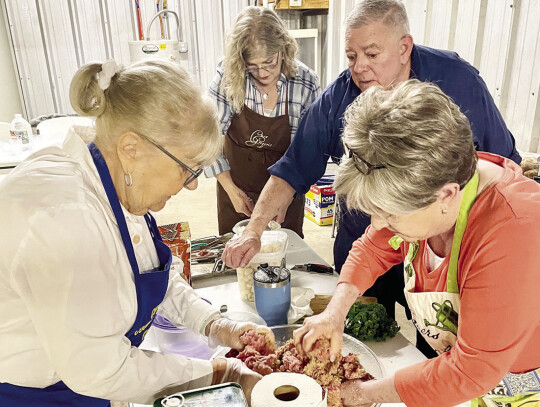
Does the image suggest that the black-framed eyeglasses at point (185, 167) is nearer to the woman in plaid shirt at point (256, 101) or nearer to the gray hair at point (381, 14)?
the gray hair at point (381, 14)

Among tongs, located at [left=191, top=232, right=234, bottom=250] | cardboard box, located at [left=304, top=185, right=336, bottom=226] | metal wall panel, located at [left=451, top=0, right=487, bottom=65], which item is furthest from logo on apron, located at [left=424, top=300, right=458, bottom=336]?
cardboard box, located at [left=304, top=185, right=336, bottom=226]

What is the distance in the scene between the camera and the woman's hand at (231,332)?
1564 millimetres

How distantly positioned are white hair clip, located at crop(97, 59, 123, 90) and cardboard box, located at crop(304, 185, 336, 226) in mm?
4014

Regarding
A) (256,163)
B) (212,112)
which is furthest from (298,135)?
(212,112)

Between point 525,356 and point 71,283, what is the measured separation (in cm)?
126

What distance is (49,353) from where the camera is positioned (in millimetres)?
1087

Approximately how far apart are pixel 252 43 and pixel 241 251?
54.6 inches

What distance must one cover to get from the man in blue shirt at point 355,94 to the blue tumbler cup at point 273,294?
0.19 metres

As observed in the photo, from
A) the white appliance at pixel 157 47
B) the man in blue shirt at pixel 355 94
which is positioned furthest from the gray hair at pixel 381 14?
the white appliance at pixel 157 47

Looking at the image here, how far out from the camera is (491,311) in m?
1.16

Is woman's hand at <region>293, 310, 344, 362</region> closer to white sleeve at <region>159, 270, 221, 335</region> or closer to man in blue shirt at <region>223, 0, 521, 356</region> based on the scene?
white sleeve at <region>159, 270, 221, 335</region>

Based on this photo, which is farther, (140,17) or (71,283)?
(140,17)

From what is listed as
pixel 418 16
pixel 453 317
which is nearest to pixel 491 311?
pixel 453 317

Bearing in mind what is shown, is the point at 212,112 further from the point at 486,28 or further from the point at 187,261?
the point at 486,28
